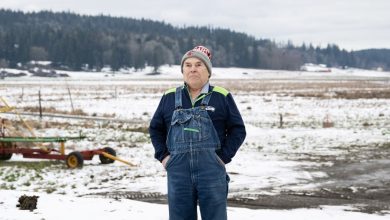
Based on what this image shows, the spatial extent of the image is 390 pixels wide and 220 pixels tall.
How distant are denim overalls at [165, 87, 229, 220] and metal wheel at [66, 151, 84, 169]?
8.47 meters

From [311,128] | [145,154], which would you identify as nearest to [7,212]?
[145,154]

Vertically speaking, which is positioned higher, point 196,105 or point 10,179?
point 196,105

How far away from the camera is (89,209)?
728 centimetres

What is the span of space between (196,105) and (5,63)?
137833 mm

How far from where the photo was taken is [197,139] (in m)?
4.26

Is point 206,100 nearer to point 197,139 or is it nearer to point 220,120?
point 220,120

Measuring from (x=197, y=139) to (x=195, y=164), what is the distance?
21 cm

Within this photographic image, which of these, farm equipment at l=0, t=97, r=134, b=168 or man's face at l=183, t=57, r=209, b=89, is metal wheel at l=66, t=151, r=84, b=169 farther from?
man's face at l=183, t=57, r=209, b=89

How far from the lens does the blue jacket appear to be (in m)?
4.37

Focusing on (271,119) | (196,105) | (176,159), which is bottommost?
(271,119)

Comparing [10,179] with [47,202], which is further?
[10,179]

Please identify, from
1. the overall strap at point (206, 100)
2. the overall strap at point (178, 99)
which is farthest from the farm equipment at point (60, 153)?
the overall strap at point (206, 100)

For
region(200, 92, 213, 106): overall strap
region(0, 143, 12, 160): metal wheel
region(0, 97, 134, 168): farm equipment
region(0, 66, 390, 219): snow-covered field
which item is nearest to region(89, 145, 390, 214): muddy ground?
region(0, 66, 390, 219): snow-covered field

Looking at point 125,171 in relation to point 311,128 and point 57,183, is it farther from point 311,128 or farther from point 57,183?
point 311,128
